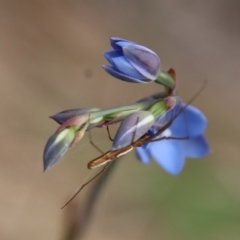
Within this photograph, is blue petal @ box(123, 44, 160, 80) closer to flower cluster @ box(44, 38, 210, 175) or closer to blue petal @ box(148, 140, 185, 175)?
flower cluster @ box(44, 38, 210, 175)

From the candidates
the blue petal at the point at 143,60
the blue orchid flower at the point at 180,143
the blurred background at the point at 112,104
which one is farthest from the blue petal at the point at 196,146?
the blurred background at the point at 112,104

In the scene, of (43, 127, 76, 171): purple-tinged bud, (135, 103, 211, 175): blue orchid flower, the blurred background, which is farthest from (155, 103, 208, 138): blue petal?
the blurred background

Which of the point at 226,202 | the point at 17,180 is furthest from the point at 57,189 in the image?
the point at 226,202

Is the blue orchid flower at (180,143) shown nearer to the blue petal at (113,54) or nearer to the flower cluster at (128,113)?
the flower cluster at (128,113)

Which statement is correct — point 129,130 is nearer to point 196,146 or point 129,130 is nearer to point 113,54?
point 113,54

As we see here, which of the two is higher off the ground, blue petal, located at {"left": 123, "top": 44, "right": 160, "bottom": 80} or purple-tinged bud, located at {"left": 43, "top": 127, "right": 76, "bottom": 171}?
blue petal, located at {"left": 123, "top": 44, "right": 160, "bottom": 80}

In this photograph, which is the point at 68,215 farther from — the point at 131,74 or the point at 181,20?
the point at 181,20
